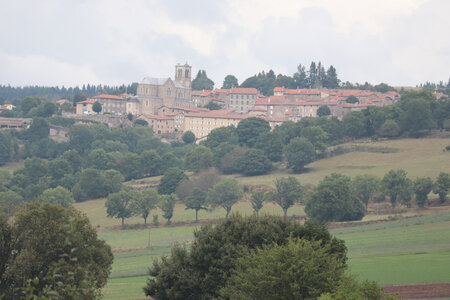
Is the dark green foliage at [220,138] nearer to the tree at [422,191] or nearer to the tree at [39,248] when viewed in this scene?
the tree at [422,191]

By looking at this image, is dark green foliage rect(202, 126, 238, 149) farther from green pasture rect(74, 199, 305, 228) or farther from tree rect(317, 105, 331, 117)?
green pasture rect(74, 199, 305, 228)

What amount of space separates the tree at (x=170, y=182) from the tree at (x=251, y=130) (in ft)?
99.1

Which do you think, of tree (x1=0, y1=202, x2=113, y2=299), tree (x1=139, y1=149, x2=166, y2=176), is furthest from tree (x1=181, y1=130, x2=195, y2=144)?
tree (x1=0, y1=202, x2=113, y2=299)

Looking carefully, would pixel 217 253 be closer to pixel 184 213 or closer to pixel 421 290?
pixel 421 290

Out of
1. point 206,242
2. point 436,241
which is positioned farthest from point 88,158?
point 206,242

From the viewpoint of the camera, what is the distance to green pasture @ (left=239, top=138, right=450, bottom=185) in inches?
3760

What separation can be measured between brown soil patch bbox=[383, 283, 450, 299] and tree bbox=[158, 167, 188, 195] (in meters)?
66.4

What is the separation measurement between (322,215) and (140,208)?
23.0 meters

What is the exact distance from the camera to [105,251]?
3619 centimetres

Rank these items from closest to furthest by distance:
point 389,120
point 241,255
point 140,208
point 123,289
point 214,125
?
point 241,255, point 123,289, point 140,208, point 389,120, point 214,125

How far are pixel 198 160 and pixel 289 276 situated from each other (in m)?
89.4

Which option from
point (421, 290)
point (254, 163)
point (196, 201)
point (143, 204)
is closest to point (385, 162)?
point (254, 163)

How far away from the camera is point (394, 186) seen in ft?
254

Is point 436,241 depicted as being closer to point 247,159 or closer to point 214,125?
point 247,159
